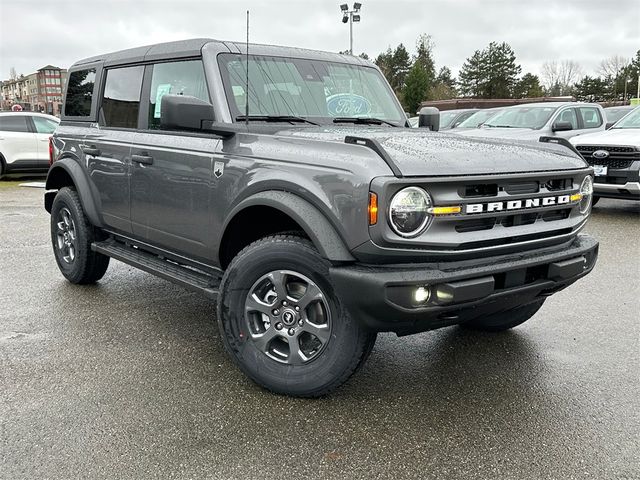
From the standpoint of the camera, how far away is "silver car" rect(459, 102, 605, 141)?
10.9 m

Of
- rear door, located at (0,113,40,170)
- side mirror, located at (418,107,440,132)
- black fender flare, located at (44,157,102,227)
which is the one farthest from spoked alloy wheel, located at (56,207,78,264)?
rear door, located at (0,113,40,170)

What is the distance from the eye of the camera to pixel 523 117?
11609 millimetres

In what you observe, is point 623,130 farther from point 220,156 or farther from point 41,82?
point 41,82

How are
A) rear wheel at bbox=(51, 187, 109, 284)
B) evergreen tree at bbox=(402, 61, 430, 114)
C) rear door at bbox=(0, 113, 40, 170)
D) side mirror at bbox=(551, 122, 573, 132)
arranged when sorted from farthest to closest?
1. evergreen tree at bbox=(402, 61, 430, 114)
2. rear door at bbox=(0, 113, 40, 170)
3. side mirror at bbox=(551, 122, 573, 132)
4. rear wheel at bbox=(51, 187, 109, 284)

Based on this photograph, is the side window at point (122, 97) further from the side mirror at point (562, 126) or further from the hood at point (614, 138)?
the side mirror at point (562, 126)

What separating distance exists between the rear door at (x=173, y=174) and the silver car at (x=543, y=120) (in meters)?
7.89

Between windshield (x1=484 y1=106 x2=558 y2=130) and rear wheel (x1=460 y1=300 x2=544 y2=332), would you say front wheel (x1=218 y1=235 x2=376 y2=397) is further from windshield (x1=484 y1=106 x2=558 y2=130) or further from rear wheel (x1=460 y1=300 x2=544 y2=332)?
windshield (x1=484 y1=106 x2=558 y2=130)

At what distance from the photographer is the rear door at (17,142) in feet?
45.7

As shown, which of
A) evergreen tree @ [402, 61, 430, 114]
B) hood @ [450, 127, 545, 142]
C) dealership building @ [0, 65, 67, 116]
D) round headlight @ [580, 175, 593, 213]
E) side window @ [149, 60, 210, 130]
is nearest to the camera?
round headlight @ [580, 175, 593, 213]

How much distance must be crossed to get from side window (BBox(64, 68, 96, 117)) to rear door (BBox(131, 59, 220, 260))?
1017 millimetres

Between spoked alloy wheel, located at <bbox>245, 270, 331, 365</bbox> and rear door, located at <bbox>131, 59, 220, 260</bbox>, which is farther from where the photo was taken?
rear door, located at <bbox>131, 59, 220, 260</bbox>

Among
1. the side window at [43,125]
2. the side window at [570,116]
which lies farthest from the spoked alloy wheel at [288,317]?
the side window at [43,125]

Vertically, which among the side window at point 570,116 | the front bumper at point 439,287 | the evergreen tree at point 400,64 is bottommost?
the front bumper at point 439,287

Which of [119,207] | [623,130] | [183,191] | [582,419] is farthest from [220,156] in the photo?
[623,130]
